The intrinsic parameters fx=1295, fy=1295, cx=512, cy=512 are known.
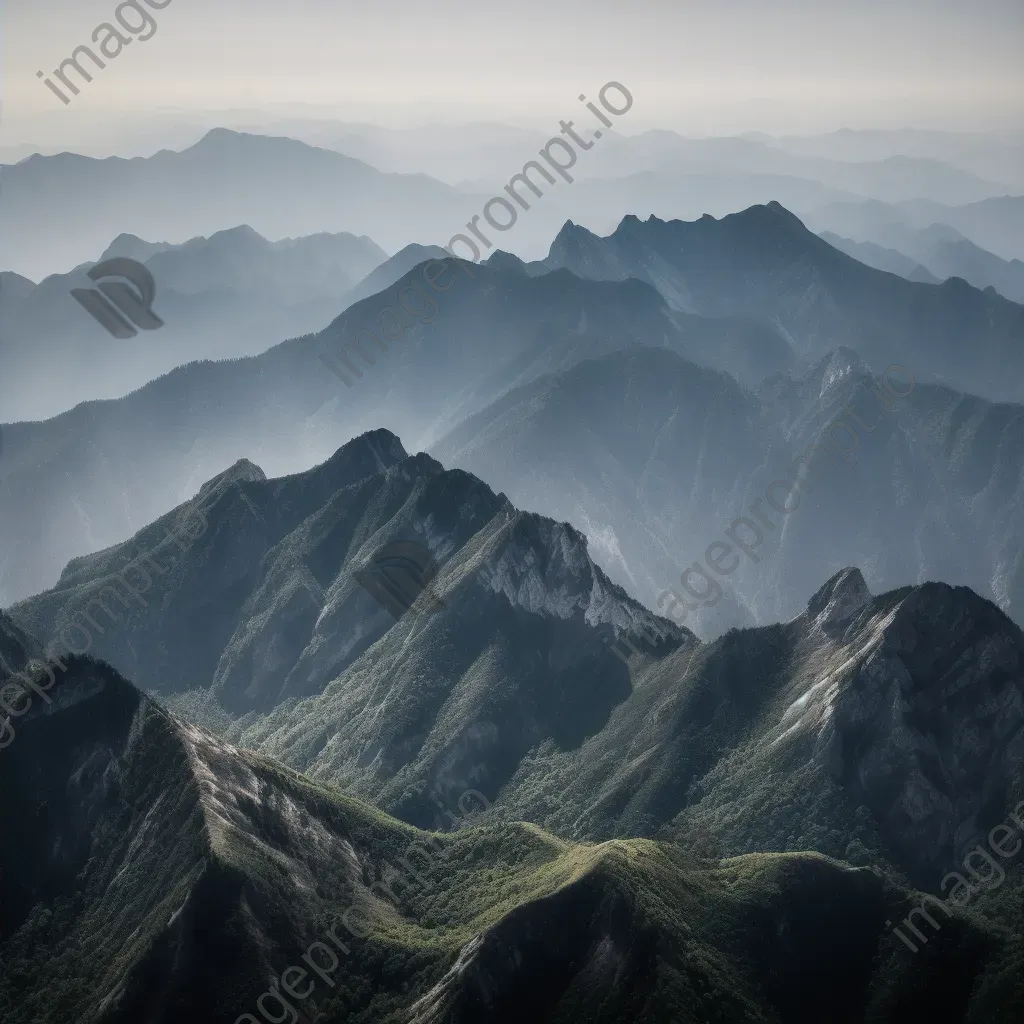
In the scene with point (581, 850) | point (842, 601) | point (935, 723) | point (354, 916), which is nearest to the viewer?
point (354, 916)

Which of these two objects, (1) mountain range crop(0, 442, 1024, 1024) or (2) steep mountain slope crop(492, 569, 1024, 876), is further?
(2) steep mountain slope crop(492, 569, 1024, 876)

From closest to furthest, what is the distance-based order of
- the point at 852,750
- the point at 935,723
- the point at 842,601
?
1. the point at 852,750
2. the point at 935,723
3. the point at 842,601

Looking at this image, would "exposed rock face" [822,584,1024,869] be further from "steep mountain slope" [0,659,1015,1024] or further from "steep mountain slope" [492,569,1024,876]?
"steep mountain slope" [0,659,1015,1024]

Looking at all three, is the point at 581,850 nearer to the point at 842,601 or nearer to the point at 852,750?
the point at 852,750

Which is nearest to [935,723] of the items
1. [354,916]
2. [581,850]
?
[581,850]

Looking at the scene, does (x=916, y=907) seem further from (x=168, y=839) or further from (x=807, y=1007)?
(x=168, y=839)

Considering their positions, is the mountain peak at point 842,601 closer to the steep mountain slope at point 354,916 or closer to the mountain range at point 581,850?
the mountain range at point 581,850

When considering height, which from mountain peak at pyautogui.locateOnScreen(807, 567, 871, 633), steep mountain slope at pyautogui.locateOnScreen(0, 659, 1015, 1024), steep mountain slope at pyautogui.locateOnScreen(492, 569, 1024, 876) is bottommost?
steep mountain slope at pyautogui.locateOnScreen(0, 659, 1015, 1024)

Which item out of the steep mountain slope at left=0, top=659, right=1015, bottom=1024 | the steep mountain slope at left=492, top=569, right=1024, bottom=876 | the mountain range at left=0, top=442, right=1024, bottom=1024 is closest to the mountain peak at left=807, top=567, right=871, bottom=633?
A: the steep mountain slope at left=492, top=569, right=1024, bottom=876
